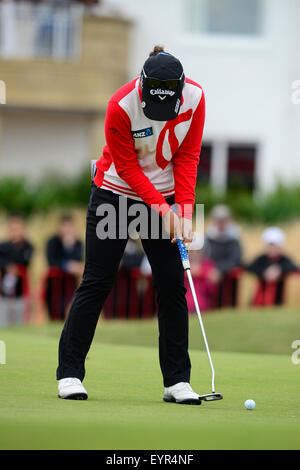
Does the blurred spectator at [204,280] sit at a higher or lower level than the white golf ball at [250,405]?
higher

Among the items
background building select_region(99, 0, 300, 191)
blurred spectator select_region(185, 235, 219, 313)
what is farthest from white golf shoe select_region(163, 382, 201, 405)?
background building select_region(99, 0, 300, 191)

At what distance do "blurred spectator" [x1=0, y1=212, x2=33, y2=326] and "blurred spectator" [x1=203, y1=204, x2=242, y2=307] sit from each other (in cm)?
278

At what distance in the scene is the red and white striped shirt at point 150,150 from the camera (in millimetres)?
5855

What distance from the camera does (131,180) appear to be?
19.4 ft

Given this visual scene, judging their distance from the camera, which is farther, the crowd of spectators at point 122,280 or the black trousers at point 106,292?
the crowd of spectators at point 122,280

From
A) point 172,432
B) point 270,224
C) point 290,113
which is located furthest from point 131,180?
point 290,113

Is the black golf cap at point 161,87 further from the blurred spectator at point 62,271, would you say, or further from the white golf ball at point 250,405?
the blurred spectator at point 62,271

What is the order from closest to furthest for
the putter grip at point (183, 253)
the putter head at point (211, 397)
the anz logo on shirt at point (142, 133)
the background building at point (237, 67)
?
the putter head at point (211, 397), the anz logo on shirt at point (142, 133), the putter grip at point (183, 253), the background building at point (237, 67)

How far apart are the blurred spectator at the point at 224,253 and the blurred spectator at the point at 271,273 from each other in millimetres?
341

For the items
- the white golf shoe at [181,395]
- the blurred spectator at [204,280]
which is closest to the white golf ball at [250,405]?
the white golf shoe at [181,395]

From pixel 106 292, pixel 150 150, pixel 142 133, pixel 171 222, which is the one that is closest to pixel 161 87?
pixel 142 133

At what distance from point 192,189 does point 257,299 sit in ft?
26.8

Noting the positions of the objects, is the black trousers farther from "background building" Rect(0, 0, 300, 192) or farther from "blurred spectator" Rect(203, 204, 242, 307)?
"background building" Rect(0, 0, 300, 192)

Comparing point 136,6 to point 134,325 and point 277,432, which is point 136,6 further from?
point 277,432
